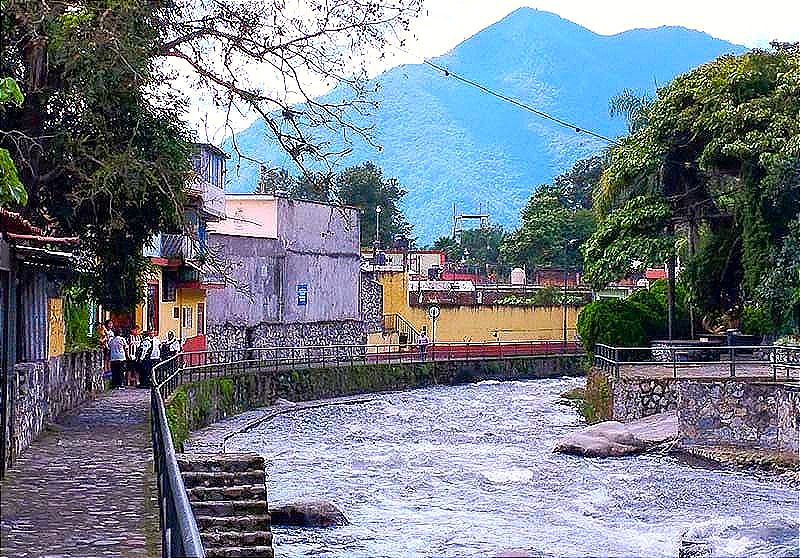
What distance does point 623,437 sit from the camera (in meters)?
29.4

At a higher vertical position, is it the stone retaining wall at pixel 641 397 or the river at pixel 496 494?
the stone retaining wall at pixel 641 397

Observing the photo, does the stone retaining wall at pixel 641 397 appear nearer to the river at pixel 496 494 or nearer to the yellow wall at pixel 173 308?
the river at pixel 496 494

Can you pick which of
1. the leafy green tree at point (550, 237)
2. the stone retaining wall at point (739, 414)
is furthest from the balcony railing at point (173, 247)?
the leafy green tree at point (550, 237)

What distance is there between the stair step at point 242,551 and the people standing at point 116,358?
53.4 ft

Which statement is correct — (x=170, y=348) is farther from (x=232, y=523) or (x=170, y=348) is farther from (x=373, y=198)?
(x=373, y=198)

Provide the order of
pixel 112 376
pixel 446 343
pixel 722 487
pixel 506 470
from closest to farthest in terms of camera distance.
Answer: pixel 722 487 < pixel 506 470 < pixel 112 376 < pixel 446 343

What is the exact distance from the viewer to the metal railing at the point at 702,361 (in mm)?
30422

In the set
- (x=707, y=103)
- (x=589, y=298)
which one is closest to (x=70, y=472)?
(x=707, y=103)

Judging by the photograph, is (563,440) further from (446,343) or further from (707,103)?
(446,343)

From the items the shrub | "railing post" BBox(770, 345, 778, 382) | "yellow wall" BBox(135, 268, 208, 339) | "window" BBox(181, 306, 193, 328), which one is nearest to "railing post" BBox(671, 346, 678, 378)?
"railing post" BBox(770, 345, 778, 382)

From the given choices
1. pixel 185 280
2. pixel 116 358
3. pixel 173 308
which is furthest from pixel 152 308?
pixel 116 358

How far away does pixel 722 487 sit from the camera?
936 inches

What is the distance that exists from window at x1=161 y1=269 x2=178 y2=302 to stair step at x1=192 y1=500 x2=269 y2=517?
81.1 ft

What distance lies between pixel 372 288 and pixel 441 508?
3998 cm
